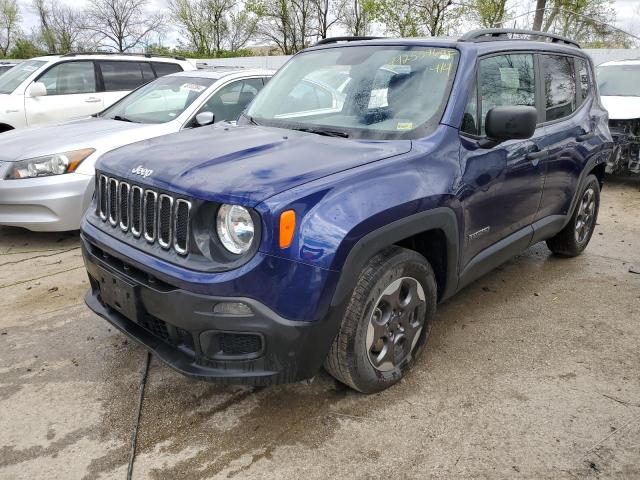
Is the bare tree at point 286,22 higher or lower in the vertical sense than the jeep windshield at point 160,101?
higher

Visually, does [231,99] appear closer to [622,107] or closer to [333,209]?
[333,209]

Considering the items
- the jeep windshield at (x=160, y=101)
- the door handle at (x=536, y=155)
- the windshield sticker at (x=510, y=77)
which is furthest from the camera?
the jeep windshield at (x=160, y=101)

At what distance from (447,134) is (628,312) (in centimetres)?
213

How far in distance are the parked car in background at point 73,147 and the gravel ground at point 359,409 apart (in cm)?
112

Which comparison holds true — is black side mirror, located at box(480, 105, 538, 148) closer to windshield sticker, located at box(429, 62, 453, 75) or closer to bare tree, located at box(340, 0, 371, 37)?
windshield sticker, located at box(429, 62, 453, 75)

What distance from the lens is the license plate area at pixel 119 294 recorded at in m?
2.47

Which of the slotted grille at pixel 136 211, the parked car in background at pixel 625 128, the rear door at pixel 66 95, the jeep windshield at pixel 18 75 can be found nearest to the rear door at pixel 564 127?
the slotted grille at pixel 136 211

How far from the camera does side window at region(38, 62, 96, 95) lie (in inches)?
306

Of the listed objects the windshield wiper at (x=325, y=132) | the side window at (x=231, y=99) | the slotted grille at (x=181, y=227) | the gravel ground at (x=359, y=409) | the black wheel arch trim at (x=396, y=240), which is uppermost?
the side window at (x=231, y=99)

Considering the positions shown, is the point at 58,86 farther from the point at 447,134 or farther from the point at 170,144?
the point at 447,134

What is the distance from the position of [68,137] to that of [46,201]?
0.70 m

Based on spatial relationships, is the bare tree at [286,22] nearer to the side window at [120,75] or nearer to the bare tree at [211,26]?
the bare tree at [211,26]

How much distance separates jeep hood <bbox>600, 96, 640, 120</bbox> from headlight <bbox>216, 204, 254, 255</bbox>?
24.1ft

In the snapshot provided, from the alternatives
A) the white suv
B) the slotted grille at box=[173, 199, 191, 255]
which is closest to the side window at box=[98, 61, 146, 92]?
the white suv
